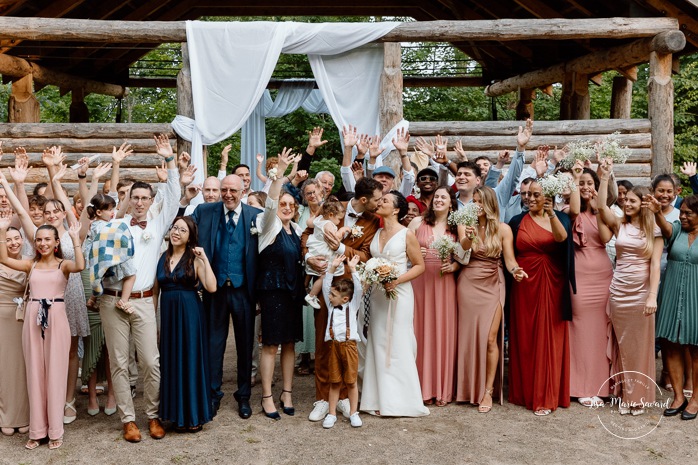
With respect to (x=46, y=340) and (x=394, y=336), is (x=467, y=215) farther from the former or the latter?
(x=46, y=340)

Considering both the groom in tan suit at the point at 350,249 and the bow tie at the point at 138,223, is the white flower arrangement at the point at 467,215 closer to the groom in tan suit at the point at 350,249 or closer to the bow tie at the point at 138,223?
the groom in tan suit at the point at 350,249

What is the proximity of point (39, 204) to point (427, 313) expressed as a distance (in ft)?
11.9

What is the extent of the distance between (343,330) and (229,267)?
3.65ft

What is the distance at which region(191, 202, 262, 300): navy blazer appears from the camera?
5766 mm

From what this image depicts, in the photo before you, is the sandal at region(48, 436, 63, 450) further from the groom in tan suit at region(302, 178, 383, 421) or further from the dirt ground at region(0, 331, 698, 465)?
the groom in tan suit at region(302, 178, 383, 421)

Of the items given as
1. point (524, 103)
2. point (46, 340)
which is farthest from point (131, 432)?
point (524, 103)

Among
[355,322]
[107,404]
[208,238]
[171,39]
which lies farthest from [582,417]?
[171,39]

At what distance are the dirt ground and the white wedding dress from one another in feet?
0.42

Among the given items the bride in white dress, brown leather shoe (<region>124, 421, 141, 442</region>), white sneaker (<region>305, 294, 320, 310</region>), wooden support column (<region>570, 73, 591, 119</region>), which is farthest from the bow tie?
wooden support column (<region>570, 73, 591, 119</region>)

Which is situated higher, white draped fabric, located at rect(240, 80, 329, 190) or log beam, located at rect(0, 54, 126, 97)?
log beam, located at rect(0, 54, 126, 97)

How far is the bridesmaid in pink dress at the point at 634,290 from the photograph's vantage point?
5891 mm

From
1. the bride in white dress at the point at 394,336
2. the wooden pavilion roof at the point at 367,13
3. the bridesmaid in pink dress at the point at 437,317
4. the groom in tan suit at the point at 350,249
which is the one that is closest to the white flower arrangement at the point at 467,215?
the bridesmaid in pink dress at the point at 437,317

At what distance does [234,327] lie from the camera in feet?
19.2

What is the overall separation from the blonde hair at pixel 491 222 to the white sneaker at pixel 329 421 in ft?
6.47
